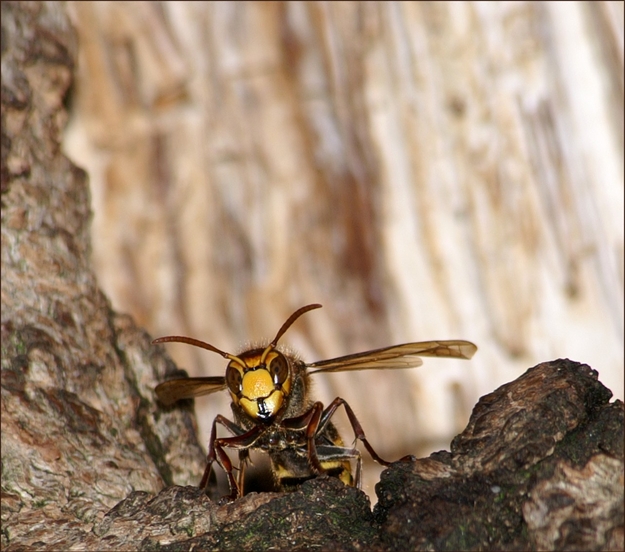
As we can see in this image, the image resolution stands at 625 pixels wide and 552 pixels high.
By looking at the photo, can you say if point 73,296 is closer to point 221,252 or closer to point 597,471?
point 221,252

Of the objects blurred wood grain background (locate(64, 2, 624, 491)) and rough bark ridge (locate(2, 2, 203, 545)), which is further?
blurred wood grain background (locate(64, 2, 624, 491))

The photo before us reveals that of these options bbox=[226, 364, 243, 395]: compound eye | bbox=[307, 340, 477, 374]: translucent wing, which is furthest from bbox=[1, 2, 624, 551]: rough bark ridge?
bbox=[307, 340, 477, 374]: translucent wing

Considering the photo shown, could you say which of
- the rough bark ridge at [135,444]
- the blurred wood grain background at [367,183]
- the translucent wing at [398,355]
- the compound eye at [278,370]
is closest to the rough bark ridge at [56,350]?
the rough bark ridge at [135,444]

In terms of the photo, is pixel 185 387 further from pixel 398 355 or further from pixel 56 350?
pixel 398 355

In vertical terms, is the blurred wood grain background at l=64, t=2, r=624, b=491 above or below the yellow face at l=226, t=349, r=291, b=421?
above

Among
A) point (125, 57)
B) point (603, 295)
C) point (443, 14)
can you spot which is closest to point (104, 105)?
point (125, 57)

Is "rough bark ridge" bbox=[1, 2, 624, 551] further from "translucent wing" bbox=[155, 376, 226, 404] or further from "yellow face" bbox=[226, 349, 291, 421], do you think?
"yellow face" bbox=[226, 349, 291, 421]
